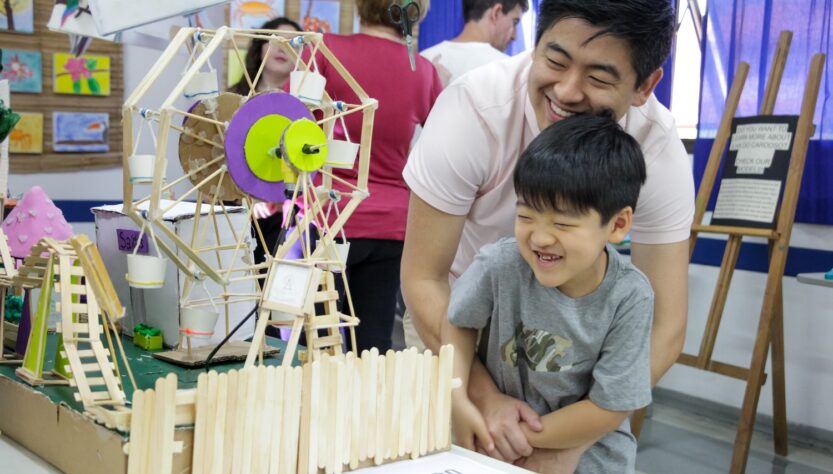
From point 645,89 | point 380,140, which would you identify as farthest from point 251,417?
point 380,140

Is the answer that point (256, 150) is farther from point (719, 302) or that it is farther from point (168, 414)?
point (719, 302)

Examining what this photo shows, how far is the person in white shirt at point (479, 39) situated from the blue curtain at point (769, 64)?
826mm

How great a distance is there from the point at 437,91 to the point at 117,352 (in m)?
1.26

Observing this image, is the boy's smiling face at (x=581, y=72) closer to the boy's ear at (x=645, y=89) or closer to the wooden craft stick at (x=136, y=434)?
the boy's ear at (x=645, y=89)

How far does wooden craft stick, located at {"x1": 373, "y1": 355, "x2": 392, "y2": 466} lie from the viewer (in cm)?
95

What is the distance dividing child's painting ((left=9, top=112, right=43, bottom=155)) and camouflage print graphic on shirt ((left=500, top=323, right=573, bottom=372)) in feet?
9.84

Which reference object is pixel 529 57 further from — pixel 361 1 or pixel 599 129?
pixel 361 1

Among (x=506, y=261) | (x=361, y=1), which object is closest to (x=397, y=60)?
(x=361, y=1)

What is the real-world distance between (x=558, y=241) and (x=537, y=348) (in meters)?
0.18

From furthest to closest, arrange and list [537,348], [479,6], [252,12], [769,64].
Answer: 1. [252,12]
2. [769,64]
3. [479,6]
4. [537,348]

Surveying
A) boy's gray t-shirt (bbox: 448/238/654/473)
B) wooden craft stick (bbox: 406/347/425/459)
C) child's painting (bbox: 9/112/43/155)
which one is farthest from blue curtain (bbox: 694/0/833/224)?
child's painting (bbox: 9/112/43/155)

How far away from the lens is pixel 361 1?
2.12m

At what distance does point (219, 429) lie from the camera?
2.77 feet

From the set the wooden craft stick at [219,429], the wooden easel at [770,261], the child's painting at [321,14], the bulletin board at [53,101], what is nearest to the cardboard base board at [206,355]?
the wooden craft stick at [219,429]
